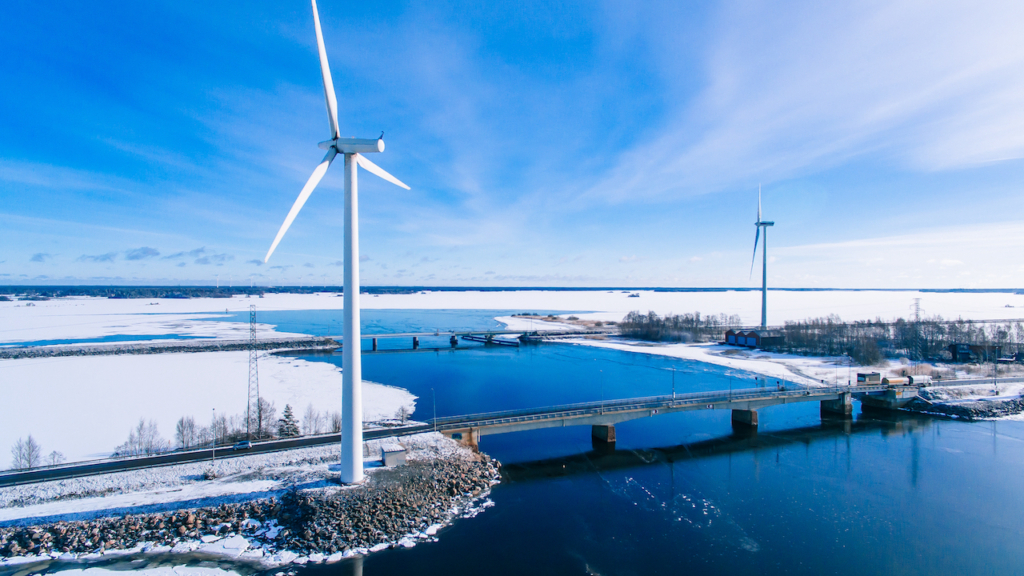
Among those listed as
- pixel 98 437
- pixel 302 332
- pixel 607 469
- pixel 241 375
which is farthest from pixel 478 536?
pixel 302 332

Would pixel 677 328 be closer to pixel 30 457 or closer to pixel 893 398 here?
pixel 893 398

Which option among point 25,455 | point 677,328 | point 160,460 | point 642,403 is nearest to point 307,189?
point 160,460

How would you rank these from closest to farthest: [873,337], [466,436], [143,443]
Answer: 1. [143,443]
2. [466,436]
3. [873,337]

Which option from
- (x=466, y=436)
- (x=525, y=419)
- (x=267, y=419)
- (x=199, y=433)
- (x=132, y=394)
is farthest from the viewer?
(x=132, y=394)

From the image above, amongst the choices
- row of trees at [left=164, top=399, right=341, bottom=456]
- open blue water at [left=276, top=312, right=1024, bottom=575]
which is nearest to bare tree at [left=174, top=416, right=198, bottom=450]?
row of trees at [left=164, top=399, right=341, bottom=456]

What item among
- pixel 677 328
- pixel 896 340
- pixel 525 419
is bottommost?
pixel 525 419

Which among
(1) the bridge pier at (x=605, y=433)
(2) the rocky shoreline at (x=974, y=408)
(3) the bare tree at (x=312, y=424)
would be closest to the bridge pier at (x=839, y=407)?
(2) the rocky shoreline at (x=974, y=408)

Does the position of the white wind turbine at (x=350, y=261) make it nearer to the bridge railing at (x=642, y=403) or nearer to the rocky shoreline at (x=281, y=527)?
the rocky shoreline at (x=281, y=527)

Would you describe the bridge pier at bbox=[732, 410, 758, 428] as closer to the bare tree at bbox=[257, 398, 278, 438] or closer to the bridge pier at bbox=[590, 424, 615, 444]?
the bridge pier at bbox=[590, 424, 615, 444]
